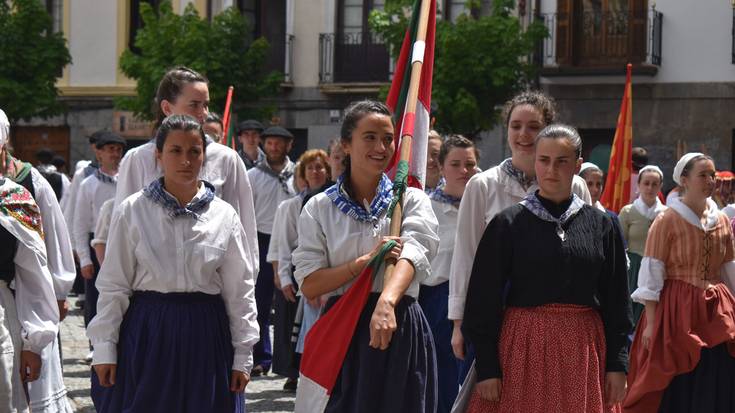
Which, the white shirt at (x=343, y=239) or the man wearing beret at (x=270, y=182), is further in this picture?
the man wearing beret at (x=270, y=182)

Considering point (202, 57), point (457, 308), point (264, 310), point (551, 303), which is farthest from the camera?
point (202, 57)

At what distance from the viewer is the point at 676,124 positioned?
25094mm

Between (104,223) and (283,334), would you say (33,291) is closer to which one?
(104,223)

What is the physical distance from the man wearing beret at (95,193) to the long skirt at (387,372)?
6.51 m

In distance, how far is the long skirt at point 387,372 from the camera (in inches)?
214

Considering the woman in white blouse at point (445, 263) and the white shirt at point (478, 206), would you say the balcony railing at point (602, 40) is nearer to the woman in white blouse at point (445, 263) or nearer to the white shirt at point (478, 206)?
the woman in white blouse at point (445, 263)

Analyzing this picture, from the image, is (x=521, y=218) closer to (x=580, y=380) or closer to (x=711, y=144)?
(x=580, y=380)

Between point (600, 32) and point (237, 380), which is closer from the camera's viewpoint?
point (237, 380)

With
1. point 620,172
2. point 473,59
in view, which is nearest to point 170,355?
point 620,172

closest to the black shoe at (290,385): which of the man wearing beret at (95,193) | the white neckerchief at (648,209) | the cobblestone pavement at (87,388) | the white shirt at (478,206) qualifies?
the cobblestone pavement at (87,388)

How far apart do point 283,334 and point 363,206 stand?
214 inches

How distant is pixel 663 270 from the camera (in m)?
8.55

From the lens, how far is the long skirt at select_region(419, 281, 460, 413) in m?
7.85

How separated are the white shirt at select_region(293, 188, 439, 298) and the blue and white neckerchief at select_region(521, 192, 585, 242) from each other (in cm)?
44
